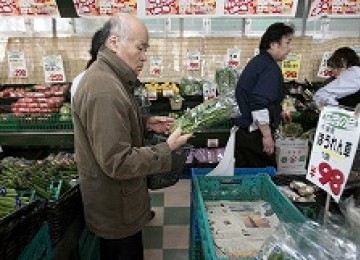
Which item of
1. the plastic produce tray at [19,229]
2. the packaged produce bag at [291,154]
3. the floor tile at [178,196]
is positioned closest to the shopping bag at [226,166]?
the plastic produce tray at [19,229]

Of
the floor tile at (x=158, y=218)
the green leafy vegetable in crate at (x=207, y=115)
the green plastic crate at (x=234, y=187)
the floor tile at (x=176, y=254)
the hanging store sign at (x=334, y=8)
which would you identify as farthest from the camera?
the hanging store sign at (x=334, y=8)

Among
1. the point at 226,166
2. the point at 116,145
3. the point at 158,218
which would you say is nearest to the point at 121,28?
the point at 116,145

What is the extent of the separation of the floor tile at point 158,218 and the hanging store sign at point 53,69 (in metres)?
2.58

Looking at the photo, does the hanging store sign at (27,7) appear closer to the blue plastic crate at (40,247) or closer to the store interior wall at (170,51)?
the store interior wall at (170,51)

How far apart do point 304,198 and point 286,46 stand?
1.77m

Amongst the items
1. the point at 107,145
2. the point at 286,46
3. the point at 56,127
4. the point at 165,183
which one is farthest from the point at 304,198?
the point at 56,127

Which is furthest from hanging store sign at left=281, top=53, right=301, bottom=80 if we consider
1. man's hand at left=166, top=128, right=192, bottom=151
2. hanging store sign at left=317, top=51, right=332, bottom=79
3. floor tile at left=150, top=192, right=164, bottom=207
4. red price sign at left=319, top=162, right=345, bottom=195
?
red price sign at left=319, top=162, right=345, bottom=195

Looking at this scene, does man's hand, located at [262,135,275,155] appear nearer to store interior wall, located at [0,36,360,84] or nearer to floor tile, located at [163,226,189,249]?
floor tile, located at [163,226,189,249]

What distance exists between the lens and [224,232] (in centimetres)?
197

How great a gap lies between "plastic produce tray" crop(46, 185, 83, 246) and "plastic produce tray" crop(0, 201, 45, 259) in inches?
6.6

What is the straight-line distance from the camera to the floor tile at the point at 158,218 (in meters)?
3.76

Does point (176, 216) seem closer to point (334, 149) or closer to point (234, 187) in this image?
point (234, 187)

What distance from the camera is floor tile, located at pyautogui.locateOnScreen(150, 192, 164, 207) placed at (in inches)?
165

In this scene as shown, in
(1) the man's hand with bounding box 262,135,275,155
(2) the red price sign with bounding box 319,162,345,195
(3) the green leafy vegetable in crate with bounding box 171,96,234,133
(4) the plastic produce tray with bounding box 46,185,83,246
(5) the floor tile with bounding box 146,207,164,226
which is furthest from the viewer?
(5) the floor tile with bounding box 146,207,164,226
